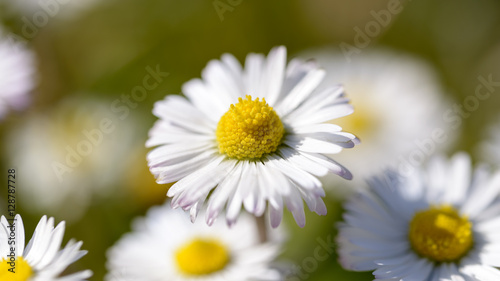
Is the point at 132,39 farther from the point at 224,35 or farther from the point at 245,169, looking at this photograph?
the point at 245,169

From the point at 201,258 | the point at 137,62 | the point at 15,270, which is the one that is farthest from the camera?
the point at 137,62

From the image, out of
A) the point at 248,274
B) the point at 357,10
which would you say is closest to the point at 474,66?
the point at 357,10

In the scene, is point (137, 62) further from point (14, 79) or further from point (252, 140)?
point (252, 140)

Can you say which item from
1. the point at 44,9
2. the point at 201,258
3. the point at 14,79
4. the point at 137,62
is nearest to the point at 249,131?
the point at 201,258

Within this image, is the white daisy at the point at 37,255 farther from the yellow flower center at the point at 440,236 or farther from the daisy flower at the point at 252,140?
the yellow flower center at the point at 440,236

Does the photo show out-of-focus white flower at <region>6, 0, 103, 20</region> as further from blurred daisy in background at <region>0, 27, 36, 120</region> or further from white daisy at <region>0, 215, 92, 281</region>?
white daisy at <region>0, 215, 92, 281</region>

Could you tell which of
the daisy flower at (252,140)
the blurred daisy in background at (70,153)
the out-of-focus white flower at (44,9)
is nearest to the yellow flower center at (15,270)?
the daisy flower at (252,140)
